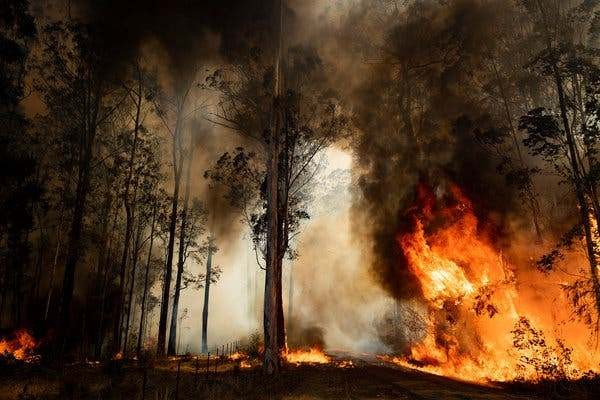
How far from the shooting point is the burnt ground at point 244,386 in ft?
36.0

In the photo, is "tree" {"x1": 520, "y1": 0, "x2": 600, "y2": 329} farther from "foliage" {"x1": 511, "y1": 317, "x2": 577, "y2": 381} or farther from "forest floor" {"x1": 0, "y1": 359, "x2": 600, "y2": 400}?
"forest floor" {"x1": 0, "y1": 359, "x2": 600, "y2": 400}

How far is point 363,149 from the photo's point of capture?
1192 inches

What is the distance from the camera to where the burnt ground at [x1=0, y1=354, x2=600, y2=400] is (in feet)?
36.0

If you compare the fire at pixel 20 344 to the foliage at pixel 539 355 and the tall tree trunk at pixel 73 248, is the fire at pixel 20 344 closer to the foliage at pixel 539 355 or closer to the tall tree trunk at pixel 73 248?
the tall tree trunk at pixel 73 248

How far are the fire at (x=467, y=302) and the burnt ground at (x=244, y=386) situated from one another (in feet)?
5.88

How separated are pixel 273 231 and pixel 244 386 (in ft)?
17.8

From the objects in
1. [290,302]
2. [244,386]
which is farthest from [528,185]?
[290,302]

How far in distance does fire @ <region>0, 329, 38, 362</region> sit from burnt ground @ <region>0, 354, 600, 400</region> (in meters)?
8.22

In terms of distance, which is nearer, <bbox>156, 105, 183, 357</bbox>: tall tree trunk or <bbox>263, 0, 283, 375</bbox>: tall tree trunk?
<bbox>263, 0, 283, 375</bbox>: tall tree trunk

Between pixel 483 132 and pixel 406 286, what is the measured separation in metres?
10.5

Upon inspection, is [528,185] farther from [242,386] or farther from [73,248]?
[73,248]

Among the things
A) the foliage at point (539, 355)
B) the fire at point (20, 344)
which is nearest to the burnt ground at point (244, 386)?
the foliage at point (539, 355)

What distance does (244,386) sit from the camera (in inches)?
474

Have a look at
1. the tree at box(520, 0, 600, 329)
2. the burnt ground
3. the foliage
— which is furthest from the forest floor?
the tree at box(520, 0, 600, 329)
